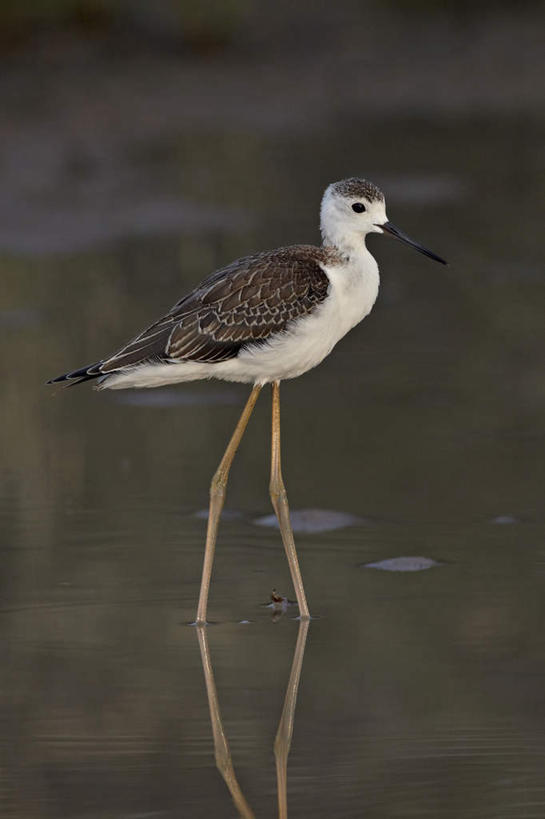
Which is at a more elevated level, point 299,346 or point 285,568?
point 299,346

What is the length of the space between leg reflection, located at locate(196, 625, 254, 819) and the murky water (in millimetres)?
17

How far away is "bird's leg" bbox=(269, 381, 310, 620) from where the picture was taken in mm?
7027

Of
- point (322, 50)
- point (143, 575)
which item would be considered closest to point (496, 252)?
point (322, 50)

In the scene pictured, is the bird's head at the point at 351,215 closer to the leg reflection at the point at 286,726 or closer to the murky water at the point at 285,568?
the murky water at the point at 285,568

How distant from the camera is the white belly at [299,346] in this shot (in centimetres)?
718

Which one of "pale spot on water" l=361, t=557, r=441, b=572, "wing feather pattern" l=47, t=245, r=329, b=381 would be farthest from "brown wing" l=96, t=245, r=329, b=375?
"pale spot on water" l=361, t=557, r=441, b=572

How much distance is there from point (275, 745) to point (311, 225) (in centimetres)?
977

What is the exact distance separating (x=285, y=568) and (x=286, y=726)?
1700 millimetres

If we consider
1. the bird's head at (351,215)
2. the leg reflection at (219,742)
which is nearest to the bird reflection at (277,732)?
the leg reflection at (219,742)

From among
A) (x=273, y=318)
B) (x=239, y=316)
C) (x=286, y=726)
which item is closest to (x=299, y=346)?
(x=273, y=318)

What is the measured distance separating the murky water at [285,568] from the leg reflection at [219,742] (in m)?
0.02

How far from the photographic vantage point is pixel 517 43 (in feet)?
62.0

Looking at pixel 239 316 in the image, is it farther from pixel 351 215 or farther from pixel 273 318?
pixel 351 215

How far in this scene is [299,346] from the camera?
23.5 feet
